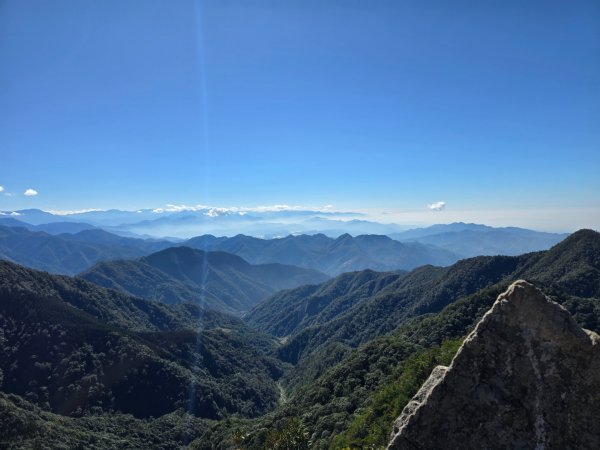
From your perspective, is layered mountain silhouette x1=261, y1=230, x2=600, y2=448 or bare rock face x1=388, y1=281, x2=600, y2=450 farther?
layered mountain silhouette x1=261, y1=230, x2=600, y2=448

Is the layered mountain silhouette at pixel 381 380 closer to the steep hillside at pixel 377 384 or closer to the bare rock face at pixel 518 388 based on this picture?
the steep hillside at pixel 377 384

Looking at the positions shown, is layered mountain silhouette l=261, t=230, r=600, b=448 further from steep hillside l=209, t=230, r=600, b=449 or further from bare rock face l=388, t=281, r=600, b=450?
bare rock face l=388, t=281, r=600, b=450

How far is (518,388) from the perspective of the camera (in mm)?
16047

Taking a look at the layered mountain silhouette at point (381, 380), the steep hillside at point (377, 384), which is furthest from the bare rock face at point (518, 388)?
the steep hillside at point (377, 384)

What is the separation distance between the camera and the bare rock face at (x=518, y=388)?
1548 cm

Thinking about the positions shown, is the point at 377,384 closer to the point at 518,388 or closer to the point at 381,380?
the point at 381,380

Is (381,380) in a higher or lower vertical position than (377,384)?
higher

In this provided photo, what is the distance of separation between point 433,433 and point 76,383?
227 metres

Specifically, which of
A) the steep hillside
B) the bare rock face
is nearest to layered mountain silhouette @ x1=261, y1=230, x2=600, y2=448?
the steep hillside

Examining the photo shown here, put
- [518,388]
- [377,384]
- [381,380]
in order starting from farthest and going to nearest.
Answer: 1. [377,384]
2. [381,380]
3. [518,388]

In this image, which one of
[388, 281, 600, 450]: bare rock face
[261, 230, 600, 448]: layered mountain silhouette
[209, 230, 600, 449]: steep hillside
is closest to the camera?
[388, 281, 600, 450]: bare rock face

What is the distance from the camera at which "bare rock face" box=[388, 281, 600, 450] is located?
15.5m

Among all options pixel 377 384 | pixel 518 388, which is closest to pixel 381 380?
pixel 377 384

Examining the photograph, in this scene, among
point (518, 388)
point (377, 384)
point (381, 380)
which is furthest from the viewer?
point (377, 384)
